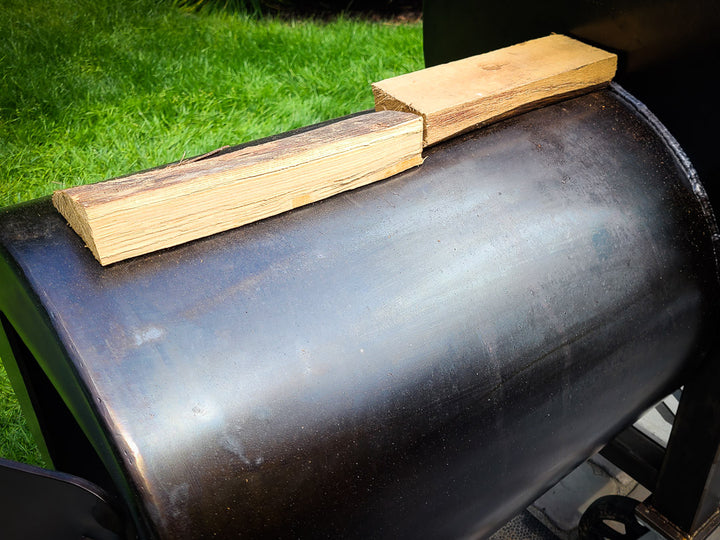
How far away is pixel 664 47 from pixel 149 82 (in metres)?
2.79

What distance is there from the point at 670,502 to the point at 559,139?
958 millimetres

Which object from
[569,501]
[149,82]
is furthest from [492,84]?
[149,82]

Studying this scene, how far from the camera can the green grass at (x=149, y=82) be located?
292cm

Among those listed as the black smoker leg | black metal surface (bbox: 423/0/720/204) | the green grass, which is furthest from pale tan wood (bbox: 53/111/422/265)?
the green grass

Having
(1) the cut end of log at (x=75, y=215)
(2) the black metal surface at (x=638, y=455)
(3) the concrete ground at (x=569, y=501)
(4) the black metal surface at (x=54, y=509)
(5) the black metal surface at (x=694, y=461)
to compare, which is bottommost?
(3) the concrete ground at (x=569, y=501)

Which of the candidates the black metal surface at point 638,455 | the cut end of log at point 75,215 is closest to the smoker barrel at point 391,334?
the cut end of log at point 75,215

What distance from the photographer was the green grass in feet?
9.59

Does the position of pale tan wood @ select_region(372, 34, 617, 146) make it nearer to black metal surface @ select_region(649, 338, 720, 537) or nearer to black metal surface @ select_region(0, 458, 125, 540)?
black metal surface @ select_region(649, 338, 720, 537)

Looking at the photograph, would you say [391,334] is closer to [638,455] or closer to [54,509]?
[54,509]

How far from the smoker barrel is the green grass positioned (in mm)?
1515

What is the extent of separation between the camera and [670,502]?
63.9 inches

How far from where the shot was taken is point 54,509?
0.87 m

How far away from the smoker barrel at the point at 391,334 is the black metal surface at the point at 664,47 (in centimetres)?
7

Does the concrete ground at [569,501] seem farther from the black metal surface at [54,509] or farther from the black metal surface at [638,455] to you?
the black metal surface at [54,509]
